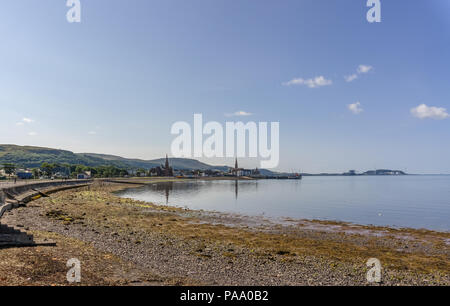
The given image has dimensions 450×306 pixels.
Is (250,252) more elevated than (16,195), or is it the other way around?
(16,195)

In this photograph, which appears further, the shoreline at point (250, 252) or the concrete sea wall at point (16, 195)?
the concrete sea wall at point (16, 195)

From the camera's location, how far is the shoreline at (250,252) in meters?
13.6

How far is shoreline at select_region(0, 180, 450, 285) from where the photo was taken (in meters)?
13.6

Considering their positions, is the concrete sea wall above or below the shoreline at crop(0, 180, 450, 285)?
above

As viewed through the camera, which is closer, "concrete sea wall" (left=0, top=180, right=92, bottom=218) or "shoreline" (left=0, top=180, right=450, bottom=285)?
"shoreline" (left=0, top=180, right=450, bottom=285)

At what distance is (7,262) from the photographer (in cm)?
1173

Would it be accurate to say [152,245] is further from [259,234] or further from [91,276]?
[259,234]

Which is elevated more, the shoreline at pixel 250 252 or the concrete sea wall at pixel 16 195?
the concrete sea wall at pixel 16 195

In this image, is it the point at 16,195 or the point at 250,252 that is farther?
the point at 16,195

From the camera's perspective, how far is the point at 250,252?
1919cm
